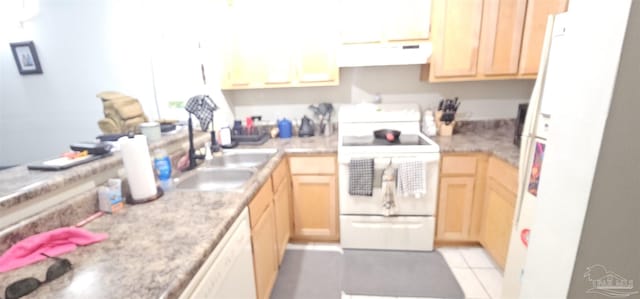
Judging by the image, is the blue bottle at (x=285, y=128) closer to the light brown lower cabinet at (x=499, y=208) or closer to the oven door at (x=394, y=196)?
the oven door at (x=394, y=196)

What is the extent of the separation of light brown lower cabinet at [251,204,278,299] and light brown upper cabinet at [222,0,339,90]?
1.19 metres

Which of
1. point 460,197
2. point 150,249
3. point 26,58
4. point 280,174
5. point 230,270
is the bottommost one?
point 460,197

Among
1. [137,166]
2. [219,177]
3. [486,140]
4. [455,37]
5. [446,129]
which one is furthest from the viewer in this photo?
[446,129]

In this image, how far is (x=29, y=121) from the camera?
1499 mm

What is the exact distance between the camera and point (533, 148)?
136 centimetres

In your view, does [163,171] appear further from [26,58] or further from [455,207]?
[455,207]

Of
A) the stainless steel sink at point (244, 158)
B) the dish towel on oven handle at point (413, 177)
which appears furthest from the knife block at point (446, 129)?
the stainless steel sink at point (244, 158)

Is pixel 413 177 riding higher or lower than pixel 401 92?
lower

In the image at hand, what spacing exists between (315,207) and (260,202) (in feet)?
2.82

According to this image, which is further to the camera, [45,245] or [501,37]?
[501,37]

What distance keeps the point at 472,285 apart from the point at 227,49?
2618mm

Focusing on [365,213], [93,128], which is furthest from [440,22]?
[93,128]

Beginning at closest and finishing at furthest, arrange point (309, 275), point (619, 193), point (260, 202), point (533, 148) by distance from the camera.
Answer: point (619, 193) < point (533, 148) < point (260, 202) < point (309, 275)

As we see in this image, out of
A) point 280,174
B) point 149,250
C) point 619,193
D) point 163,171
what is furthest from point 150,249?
point 619,193
